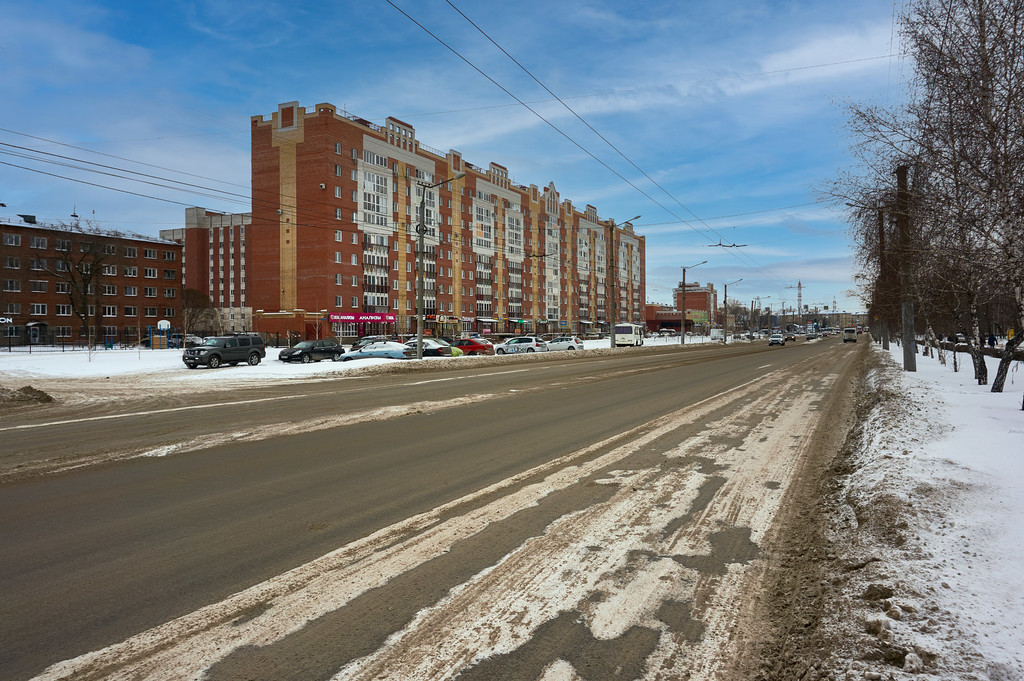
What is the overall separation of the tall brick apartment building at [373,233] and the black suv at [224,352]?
24.5 meters

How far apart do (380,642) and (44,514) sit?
13.8ft

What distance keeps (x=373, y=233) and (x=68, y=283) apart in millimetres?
37835

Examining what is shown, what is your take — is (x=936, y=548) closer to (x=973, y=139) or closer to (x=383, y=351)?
(x=973, y=139)

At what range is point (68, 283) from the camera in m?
68.9

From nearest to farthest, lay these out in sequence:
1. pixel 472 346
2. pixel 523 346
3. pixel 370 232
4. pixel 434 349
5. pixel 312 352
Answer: pixel 312 352 → pixel 434 349 → pixel 472 346 → pixel 523 346 → pixel 370 232

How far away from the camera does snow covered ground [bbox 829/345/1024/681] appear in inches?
108

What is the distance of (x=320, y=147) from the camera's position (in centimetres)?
6744

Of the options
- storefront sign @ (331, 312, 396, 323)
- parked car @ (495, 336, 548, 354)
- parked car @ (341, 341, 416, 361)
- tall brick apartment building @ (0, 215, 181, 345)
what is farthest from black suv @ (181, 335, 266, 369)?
tall brick apartment building @ (0, 215, 181, 345)

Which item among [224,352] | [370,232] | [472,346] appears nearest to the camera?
[224,352]

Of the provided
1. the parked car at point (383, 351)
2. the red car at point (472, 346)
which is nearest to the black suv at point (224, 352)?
the parked car at point (383, 351)

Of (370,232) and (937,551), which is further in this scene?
(370,232)

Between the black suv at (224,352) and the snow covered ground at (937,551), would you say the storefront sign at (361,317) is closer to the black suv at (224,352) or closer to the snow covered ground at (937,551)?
the black suv at (224,352)

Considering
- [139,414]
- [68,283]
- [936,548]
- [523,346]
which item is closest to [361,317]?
[523,346]

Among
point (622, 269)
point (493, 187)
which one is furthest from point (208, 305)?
point (622, 269)
